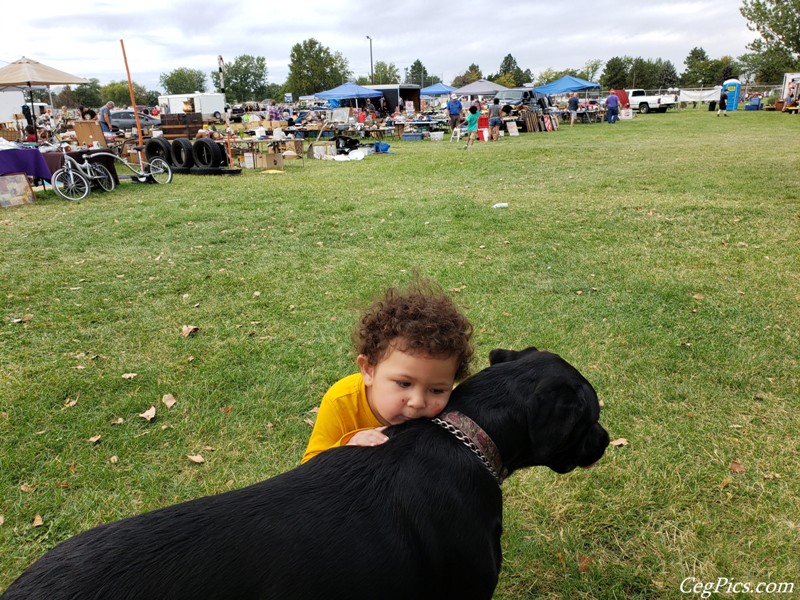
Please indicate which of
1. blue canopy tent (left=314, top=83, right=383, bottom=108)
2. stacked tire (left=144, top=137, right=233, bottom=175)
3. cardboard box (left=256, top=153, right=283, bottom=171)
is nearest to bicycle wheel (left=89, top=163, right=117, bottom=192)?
stacked tire (left=144, top=137, right=233, bottom=175)

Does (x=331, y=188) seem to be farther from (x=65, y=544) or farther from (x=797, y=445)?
(x=65, y=544)

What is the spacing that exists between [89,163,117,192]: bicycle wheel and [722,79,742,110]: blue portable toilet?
45.4 meters

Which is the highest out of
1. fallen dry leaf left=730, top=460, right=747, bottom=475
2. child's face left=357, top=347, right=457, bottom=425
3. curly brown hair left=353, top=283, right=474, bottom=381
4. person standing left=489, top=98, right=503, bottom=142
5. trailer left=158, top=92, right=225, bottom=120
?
trailer left=158, top=92, right=225, bottom=120

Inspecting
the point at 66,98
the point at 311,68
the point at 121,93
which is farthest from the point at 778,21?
the point at 121,93

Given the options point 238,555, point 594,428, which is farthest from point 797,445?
point 238,555

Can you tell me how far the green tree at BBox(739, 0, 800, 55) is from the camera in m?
46.5

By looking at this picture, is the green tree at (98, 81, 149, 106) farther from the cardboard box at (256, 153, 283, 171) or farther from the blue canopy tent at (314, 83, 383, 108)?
the cardboard box at (256, 153, 283, 171)

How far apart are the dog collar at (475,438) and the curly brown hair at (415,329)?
0.86 feet

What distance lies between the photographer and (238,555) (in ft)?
4.83

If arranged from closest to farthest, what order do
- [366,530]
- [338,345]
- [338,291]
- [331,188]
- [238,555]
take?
[238,555]
[366,530]
[338,345]
[338,291]
[331,188]

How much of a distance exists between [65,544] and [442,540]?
1094 mm

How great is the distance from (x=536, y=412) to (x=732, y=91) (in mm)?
51418

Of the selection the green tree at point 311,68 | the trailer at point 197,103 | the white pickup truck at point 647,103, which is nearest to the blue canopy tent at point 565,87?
the white pickup truck at point 647,103

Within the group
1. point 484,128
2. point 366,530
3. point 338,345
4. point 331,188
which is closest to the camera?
point 366,530
